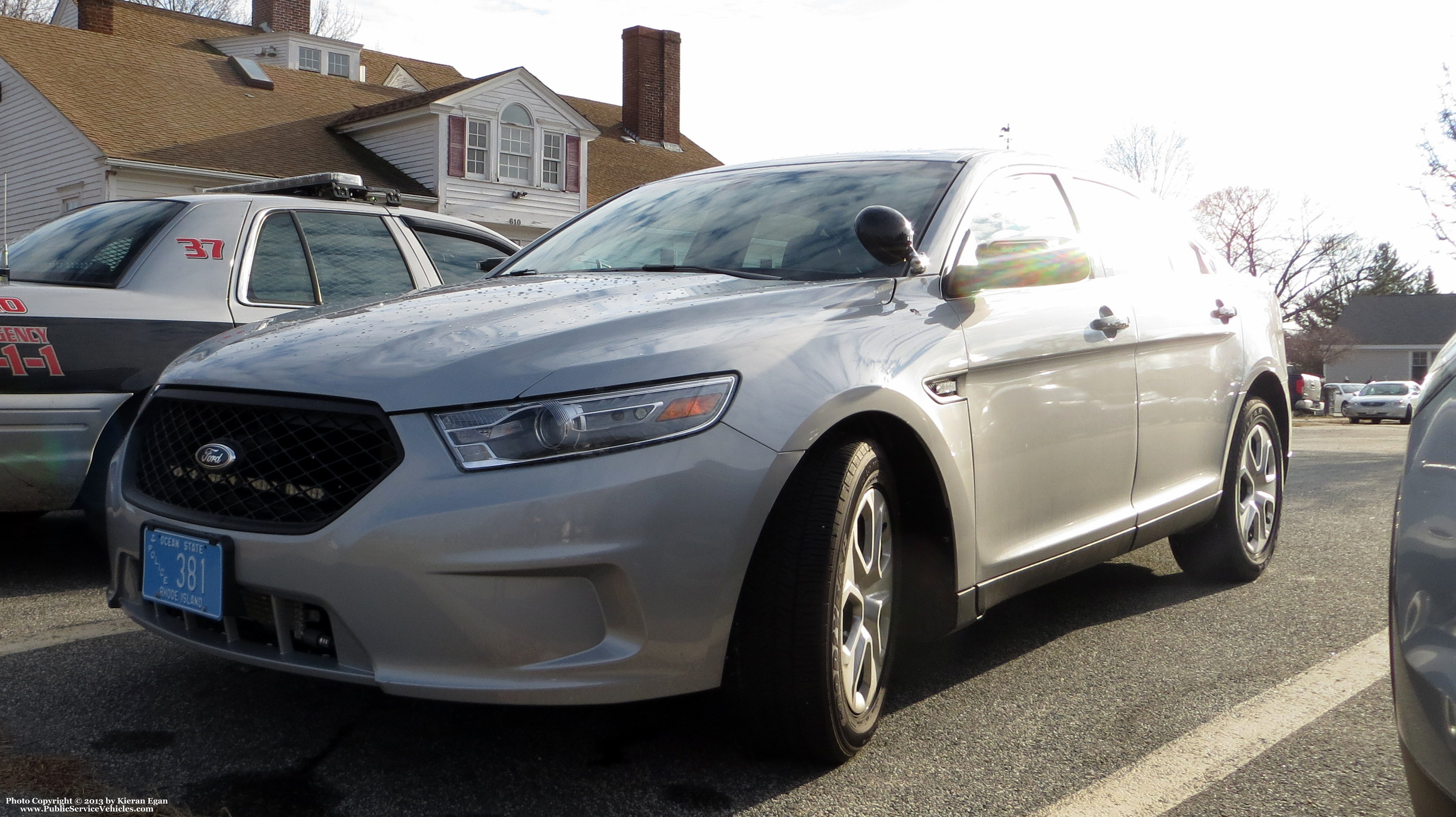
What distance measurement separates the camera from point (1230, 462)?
4.68 m

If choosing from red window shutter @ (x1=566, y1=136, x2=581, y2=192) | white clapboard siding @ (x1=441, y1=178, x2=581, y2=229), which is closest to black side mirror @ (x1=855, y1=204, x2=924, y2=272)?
white clapboard siding @ (x1=441, y1=178, x2=581, y2=229)

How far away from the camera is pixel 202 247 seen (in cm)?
478

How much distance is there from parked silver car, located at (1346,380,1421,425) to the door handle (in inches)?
1547

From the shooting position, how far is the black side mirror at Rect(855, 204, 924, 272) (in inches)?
123

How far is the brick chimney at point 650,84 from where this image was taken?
3350 centimetres

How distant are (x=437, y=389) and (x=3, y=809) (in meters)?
1.21

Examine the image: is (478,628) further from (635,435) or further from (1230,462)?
(1230,462)

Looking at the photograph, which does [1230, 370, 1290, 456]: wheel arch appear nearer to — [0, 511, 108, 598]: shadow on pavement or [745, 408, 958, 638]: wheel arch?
[745, 408, 958, 638]: wheel arch

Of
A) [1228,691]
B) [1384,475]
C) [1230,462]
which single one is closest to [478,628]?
[1228,691]

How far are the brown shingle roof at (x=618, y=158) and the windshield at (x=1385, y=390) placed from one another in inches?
959

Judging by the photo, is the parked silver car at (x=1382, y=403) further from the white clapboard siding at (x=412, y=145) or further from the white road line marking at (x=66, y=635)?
the white road line marking at (x=66, y=635)

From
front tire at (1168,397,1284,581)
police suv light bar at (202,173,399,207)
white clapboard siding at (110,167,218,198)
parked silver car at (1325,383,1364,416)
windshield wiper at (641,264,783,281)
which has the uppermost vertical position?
white clapboard siding at (110,167,218,198)

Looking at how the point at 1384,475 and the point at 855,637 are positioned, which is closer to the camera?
the point at 855,637

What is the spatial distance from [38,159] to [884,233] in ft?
78.7
